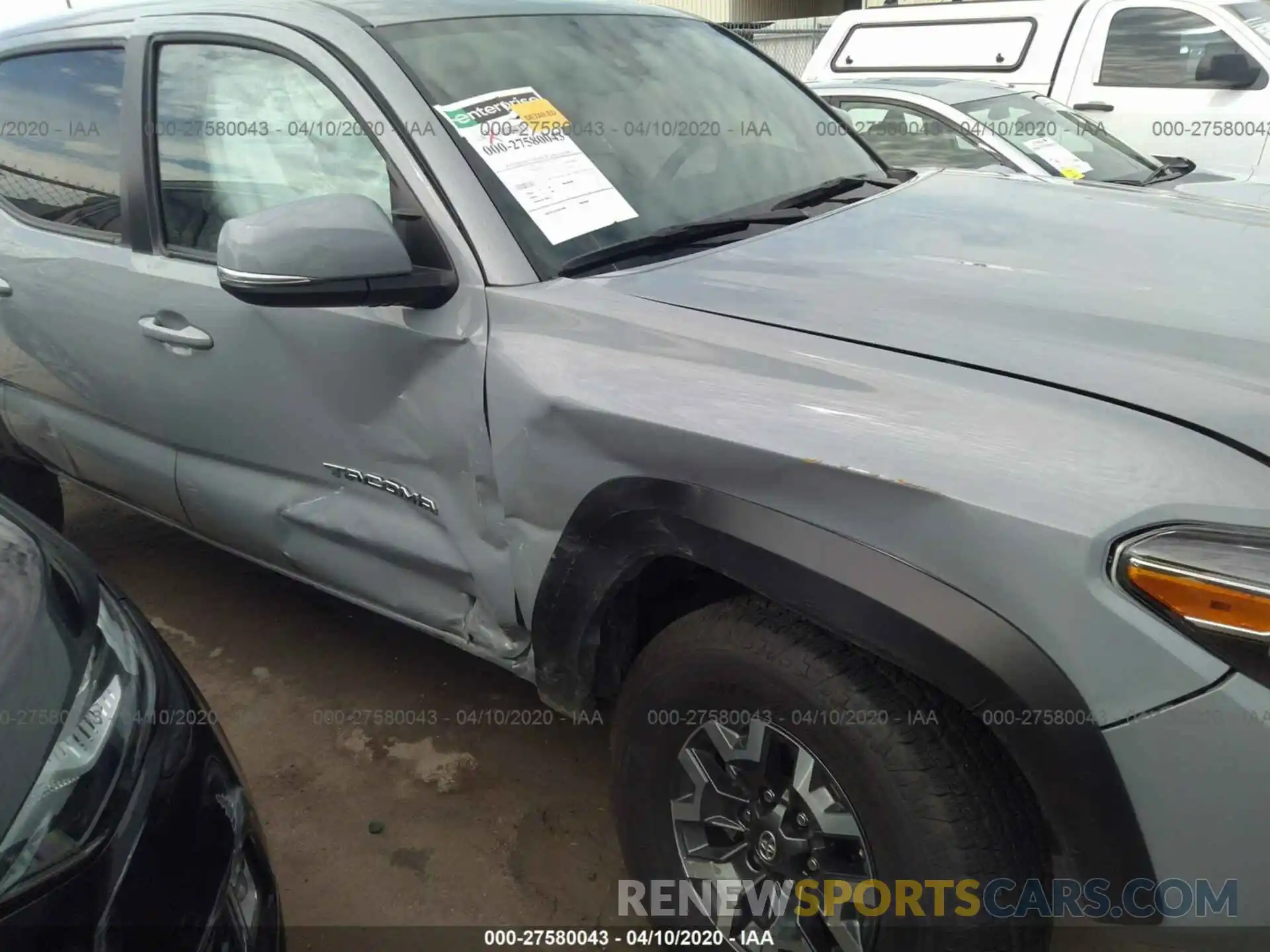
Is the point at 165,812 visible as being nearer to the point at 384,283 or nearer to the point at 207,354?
the point at 384,283

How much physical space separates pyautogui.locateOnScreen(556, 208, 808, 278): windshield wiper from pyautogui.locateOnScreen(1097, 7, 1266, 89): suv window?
232 inches

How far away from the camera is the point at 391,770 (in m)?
2.66

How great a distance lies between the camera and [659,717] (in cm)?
175

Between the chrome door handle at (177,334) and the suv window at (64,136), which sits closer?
the chrome door handle at (177,334)

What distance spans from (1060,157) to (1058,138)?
0.34 m

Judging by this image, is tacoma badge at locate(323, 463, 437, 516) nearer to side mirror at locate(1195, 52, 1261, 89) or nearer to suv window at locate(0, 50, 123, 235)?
suv window at locate(0, 50, 123, 235)

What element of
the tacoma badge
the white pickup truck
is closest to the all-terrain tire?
the tacoma badge

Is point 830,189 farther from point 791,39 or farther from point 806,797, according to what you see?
point 791,39

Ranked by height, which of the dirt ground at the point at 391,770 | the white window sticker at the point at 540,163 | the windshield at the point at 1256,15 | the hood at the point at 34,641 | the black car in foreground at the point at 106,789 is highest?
the windshield at the point at 1256,15

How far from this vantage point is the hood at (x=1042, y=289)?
4.53 feet

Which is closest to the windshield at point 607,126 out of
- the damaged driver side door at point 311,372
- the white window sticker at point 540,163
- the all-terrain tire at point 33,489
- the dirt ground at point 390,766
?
the white window sticker at point 540,163

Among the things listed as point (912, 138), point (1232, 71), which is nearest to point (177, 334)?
point (912, 138)

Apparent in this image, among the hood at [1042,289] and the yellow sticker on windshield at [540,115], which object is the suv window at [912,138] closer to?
the hood at [1042,289]

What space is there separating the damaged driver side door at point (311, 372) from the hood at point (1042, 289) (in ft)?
1.58
